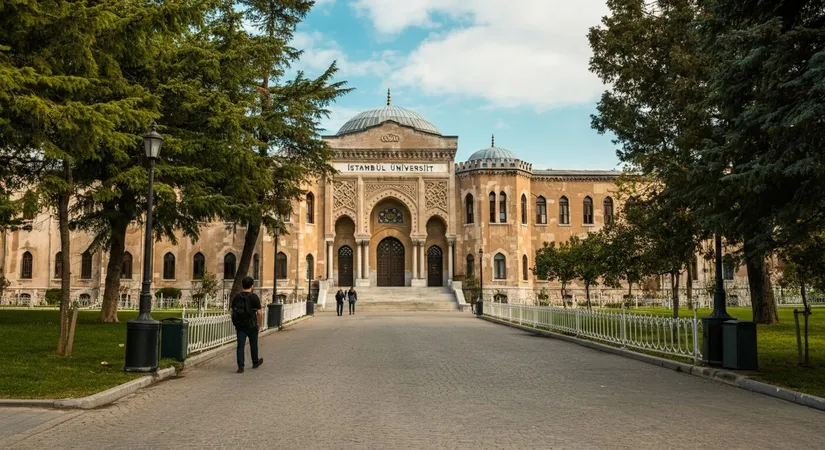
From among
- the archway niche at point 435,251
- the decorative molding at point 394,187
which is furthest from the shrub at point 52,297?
the archway niche at point 435,251

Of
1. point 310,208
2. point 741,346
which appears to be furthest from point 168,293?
point 741,346

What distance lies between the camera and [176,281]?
43.8m

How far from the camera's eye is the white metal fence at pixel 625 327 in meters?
12.4

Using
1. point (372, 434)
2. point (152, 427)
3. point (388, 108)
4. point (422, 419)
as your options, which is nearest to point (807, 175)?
point (422, 419)

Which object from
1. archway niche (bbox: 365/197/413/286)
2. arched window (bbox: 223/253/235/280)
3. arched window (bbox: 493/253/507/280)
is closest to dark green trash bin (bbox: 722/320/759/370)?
arched window (bbox: 493/253/507/280)

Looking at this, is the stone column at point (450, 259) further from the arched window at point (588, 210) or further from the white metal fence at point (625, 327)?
the white metal fence at point (625, 327)

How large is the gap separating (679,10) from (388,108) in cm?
3603

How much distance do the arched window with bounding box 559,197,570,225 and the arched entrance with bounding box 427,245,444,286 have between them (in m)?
9.01

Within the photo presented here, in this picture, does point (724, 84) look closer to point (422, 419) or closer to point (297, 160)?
point (422, 419)

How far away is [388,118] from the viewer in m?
50.5

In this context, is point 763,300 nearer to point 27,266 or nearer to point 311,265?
point 311,265

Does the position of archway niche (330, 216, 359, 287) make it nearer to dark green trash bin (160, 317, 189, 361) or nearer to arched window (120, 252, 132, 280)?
arched window (120, 252, 132, 280)

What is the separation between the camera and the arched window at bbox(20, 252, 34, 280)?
4378 cm

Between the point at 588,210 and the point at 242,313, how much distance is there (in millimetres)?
39951
